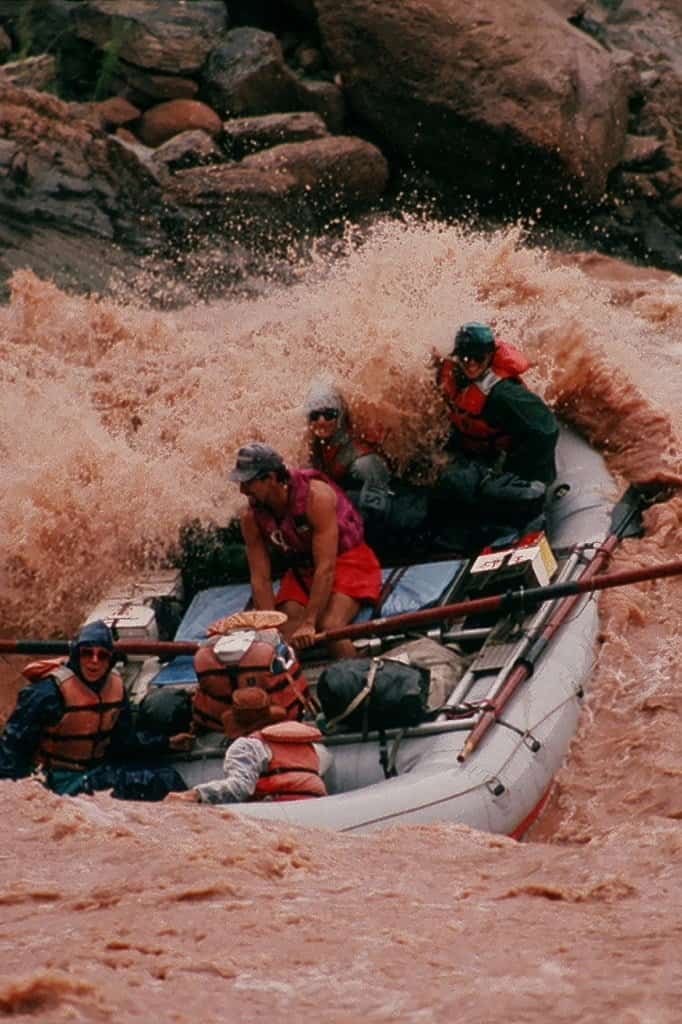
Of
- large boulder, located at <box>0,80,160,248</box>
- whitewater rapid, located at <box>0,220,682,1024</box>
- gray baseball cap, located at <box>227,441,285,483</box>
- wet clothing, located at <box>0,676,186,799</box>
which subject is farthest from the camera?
large boulder, located at <box>0,80,160,248</box>

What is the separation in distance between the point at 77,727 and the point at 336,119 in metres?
10.4

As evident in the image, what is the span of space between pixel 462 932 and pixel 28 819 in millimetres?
1626

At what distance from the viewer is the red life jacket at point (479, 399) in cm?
734

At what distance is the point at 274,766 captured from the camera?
5.53m

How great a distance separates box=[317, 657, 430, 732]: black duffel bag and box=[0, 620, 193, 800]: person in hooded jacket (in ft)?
2.03

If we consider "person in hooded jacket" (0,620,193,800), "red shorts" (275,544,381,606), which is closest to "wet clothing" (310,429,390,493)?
"red shorts" (275,544,381,606)

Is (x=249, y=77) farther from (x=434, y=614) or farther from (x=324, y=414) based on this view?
(x=434, y=614)

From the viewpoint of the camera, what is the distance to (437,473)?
7.55 metres

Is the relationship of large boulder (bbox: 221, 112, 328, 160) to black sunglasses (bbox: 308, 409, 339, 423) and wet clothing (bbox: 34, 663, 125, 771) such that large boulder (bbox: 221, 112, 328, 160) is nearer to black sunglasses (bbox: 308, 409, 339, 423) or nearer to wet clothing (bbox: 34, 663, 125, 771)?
black sunglasses (bbox: 308, 409, 339, 423)

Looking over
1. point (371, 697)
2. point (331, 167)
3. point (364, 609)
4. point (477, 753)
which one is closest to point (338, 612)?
point (364, 609)

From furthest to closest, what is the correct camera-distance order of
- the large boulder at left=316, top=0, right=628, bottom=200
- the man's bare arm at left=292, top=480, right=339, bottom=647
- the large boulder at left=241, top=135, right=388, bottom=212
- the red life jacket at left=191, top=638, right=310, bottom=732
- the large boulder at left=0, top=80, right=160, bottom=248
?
the large boulder at left=316, top=0, right=628, bottom=200
the large boulder at left=241, top=135, right=388, bottom=212
the large boulder at left=0, top=80, right=160, bottom=248
the man's bare arm at left=292, top=480, right=339, bottom=647
the red life jacket at left=191, top=638, right=310, bottom=732

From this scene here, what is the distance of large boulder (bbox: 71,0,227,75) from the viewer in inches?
598

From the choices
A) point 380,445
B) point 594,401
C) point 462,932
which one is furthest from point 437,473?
point 462,932

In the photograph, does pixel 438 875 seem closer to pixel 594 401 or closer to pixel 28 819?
pixel 28 819
